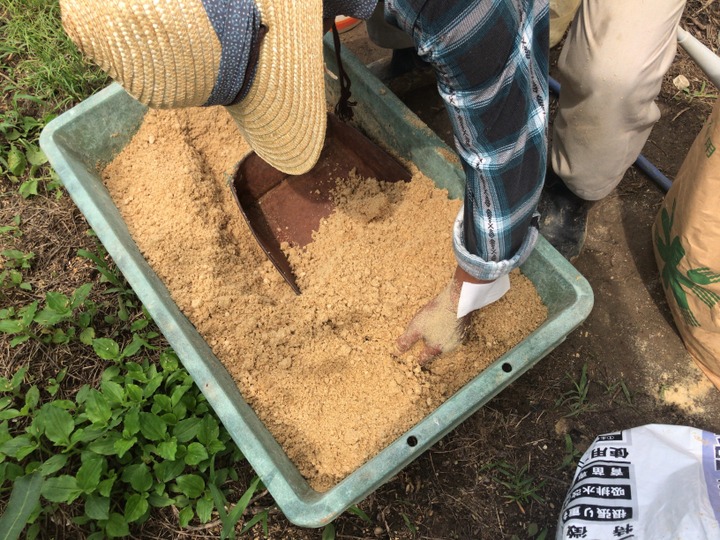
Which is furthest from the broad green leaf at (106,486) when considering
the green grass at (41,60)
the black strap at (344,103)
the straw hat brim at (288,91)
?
the green grass at (41,60)

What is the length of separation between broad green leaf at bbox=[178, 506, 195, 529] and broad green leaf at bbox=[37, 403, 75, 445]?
33cm

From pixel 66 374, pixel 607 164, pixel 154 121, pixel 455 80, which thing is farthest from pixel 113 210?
pixel 607 164

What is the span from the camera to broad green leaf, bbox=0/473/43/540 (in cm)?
124

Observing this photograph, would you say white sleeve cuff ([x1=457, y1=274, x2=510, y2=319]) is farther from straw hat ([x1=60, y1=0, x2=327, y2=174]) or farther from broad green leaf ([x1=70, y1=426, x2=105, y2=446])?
broad green leaf ([x1=70, y1=426, x2=105, y2=446])

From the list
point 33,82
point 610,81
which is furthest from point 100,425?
point 610,81

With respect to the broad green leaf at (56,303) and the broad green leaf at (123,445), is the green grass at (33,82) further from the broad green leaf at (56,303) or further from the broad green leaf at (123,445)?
the broad green leaf at (123,445)

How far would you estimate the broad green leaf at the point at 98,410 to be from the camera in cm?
142

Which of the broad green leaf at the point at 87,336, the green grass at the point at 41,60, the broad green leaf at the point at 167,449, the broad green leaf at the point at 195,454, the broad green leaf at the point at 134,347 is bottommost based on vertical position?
the broad green leaf at the point at 195,454

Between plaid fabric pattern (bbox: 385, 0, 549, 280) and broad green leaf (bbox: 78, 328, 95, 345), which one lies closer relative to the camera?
plaid fabric pattern (bbox: 385, 0, 549, 280)

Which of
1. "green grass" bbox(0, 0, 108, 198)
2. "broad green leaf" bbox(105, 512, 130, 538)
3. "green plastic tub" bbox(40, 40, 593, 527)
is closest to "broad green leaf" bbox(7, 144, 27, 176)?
"green grass" bbox(0, 0, 108, 198)

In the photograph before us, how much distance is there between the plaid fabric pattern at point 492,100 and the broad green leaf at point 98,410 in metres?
0.94

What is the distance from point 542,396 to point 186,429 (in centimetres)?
98

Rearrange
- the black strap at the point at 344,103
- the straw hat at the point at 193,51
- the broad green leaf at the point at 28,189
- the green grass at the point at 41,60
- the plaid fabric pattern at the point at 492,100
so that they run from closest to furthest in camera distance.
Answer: the straw hat at the point at 193,51, the plaid fabric pattern at the point at 492,100, the black strap at the point at 344,103, the broad green leaf at the point at 28,189, the green grass at the point at 41,60

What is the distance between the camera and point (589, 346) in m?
1.76
